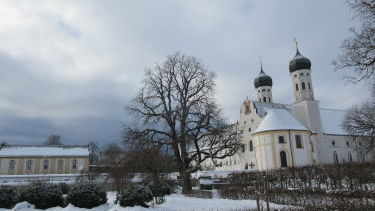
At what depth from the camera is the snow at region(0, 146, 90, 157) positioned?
5672cm

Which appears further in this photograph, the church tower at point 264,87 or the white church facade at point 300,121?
the church tower at point 264,87

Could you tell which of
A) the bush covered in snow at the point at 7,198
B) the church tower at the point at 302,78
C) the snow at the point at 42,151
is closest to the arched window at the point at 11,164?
the snow at the point at 42,151

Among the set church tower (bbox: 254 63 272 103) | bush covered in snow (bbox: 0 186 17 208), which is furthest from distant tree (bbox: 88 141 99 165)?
bush covered in snow (bbox: 0 186 17 208)

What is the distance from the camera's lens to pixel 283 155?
48938mm

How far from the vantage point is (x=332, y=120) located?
67688 millimetres

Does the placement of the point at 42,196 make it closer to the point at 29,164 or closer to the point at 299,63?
the point at 29,164

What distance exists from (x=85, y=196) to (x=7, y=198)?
14.5ft

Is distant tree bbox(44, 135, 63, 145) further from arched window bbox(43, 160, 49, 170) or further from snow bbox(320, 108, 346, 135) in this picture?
snow bbox(320, 108, 346, 135)

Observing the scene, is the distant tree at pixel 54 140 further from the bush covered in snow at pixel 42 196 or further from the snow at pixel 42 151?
the bush covered in snow at pixel 42 196

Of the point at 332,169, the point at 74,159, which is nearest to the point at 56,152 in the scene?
the point at 74,159

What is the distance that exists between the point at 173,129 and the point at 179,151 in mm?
2549

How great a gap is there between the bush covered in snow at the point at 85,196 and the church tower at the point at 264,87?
57250 mm

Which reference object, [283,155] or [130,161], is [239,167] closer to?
[283,155]

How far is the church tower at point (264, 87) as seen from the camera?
70.8 meters
